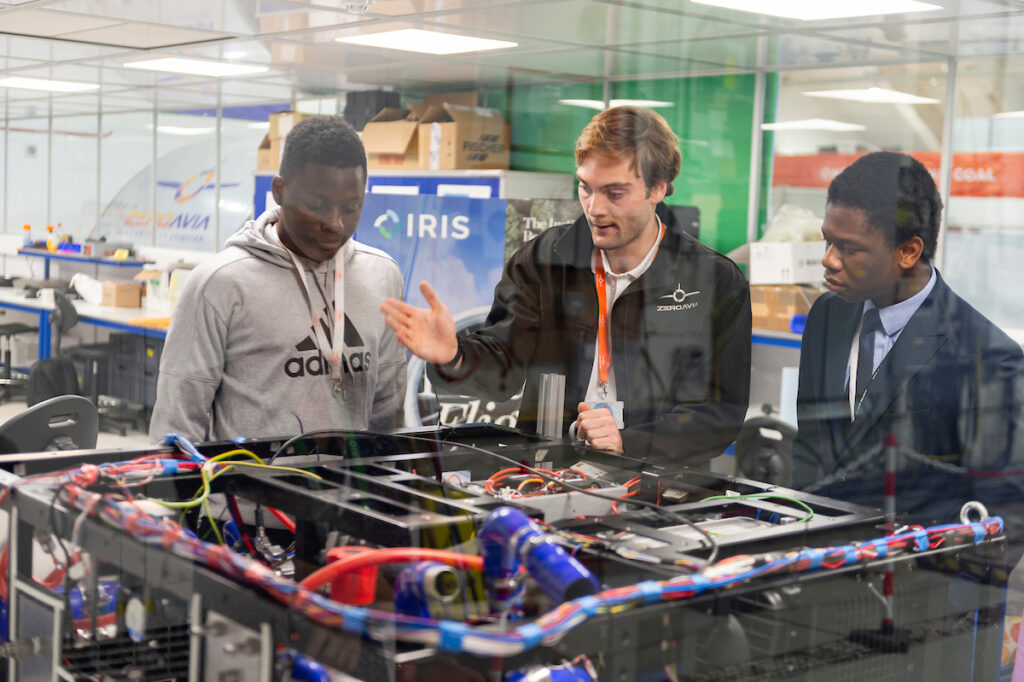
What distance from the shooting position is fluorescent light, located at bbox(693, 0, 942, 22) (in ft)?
9.10

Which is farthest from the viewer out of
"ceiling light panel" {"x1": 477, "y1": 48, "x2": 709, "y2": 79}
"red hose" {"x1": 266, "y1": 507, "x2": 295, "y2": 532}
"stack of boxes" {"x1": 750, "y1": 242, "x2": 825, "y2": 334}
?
"ceiling light panel" {"x1": 477, "y1": 48, "x2": 709, "y2": 79}

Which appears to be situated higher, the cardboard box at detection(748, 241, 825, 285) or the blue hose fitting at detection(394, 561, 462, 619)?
the cardboard box at detection(748, 241, 825, 285)

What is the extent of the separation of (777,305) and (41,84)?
2.89m

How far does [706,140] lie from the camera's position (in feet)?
15.2

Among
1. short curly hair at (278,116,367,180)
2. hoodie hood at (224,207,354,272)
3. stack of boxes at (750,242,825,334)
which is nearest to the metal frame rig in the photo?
hoodie hood at (224,207,354,272)

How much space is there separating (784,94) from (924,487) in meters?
2.72

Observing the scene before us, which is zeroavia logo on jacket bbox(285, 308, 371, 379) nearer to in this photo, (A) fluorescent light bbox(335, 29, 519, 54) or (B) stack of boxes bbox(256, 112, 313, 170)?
(B) stack of boxes bbox(256, 112, 313, 170)

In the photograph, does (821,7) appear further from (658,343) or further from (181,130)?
(181,130)

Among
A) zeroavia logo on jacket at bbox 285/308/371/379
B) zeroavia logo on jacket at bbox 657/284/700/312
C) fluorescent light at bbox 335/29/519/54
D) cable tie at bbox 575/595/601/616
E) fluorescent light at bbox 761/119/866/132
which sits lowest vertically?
cable tie at bbox 575/595/601/616

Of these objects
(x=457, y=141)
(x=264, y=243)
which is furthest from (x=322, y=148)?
(x=457, y=141)

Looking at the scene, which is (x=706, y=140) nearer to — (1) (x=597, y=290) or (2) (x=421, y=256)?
(2) (x=421, y=256)

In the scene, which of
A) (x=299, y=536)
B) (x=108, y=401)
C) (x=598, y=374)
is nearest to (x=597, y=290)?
(x=598, y=374)

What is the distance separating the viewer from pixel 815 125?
388cm

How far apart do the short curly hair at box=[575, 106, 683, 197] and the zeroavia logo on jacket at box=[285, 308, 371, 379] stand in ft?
2.06
